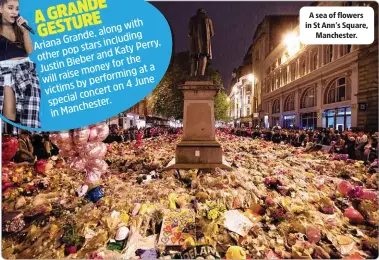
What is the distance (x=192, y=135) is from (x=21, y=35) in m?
4.81

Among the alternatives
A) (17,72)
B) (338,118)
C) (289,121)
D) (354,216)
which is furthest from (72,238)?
(289,121)

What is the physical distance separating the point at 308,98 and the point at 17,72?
26121 millimetres

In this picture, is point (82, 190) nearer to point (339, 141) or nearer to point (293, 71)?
point (339, 141)

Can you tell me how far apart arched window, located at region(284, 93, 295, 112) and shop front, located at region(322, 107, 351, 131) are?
11.9 metres

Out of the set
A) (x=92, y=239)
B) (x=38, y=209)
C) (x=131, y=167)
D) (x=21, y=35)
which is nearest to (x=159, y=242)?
(x=92, y=239)

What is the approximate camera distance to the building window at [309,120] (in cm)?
2081

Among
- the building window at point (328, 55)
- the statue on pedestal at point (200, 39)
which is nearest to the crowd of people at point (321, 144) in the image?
the statue on pedestal at point (200, 39)

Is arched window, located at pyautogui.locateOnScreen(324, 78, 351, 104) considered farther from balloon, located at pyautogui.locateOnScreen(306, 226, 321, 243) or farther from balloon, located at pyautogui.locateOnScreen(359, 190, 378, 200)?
balloon, located at pyautogui.locateOnScreen(306, 226, 321, 243)

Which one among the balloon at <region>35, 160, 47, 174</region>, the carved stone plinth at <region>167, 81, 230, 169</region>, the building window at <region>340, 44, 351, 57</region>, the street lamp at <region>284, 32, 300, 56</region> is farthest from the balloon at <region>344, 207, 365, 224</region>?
the street lamp at <region>284, 32, 300, 56</region>

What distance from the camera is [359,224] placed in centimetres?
405

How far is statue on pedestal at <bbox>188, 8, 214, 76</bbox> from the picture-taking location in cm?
704

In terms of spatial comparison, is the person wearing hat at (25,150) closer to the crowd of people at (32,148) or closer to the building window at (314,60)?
the crowd of people at (32,148)

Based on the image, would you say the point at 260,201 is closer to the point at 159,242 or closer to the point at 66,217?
the point at 159,242

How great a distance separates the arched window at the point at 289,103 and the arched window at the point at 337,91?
33.4 ft
